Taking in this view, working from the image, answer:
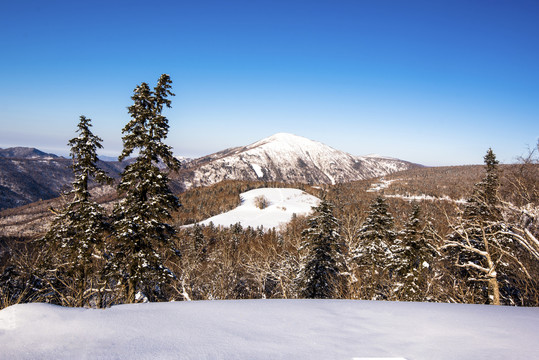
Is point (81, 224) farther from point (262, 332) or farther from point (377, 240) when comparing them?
point (377, 240)

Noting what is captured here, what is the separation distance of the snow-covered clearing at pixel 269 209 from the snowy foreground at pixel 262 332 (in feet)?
374

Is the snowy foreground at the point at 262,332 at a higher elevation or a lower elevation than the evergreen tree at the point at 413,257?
higher

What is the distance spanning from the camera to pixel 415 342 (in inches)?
126

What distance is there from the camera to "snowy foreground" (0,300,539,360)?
2719 millimetres

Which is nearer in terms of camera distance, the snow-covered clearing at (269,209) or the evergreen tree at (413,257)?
the evergreen tree at (413,257)

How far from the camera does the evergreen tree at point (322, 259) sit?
2048 centimetres

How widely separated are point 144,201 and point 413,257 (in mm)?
20501

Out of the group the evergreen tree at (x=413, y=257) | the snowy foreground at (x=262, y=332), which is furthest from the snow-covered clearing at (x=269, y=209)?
the snowy foreground at (x=262, y=332)

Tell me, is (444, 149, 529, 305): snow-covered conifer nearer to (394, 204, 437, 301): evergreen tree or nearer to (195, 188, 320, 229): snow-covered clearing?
(394, 204, 437, 301): evergreen tree

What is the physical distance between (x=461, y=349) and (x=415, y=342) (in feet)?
1.54

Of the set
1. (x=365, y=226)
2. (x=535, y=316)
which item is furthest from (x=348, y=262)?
(x=535, y=316)

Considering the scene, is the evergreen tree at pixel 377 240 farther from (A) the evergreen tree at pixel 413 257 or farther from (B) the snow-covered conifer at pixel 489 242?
(B) the snow-covered conifer at pixel 489 242

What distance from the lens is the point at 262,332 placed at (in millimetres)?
3311

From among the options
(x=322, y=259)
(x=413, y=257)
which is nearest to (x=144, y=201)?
(x=322, y=259)
